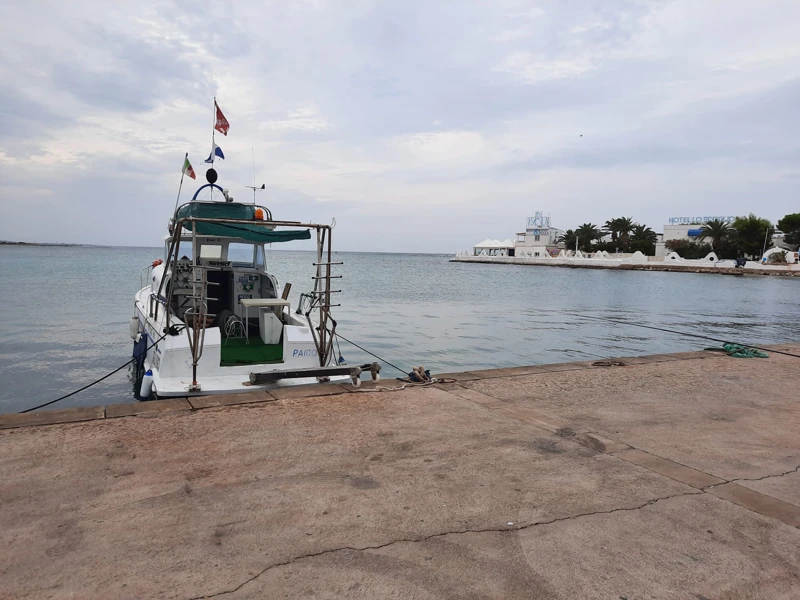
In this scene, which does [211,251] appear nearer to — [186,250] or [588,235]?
[186,250]

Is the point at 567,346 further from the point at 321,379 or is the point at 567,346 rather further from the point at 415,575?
the point at 415,575

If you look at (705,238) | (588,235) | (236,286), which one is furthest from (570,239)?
(236,286)

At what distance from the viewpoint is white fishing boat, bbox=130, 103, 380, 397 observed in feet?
24.4

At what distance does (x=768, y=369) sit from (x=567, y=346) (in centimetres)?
799

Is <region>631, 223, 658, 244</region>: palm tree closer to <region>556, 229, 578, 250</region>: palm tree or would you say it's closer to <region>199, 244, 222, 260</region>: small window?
<region>556, 229, 578, 250</region>: palm tree

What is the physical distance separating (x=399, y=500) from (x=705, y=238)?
356ft

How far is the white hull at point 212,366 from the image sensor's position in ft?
24.4

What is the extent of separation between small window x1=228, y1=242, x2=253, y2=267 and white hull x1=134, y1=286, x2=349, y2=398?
218 cm

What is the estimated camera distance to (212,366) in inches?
313

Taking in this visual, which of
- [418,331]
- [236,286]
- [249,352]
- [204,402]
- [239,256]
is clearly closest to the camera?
[204,402]

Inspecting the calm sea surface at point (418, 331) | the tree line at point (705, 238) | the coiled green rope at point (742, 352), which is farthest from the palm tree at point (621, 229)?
the coiled green rope at point (742, 352)

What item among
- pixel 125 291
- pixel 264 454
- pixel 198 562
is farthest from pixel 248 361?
pixel 125 291

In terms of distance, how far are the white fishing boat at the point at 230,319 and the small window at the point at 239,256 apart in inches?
0.8

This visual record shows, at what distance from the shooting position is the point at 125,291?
109 ft
